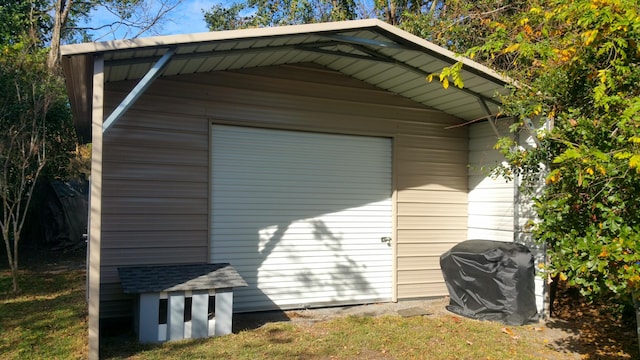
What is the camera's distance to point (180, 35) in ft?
14.8

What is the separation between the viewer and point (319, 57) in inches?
258

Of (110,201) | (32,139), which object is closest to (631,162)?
(110,201)

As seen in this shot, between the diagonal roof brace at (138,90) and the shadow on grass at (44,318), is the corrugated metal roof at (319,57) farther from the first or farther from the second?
the shadow on grass at (44,318)

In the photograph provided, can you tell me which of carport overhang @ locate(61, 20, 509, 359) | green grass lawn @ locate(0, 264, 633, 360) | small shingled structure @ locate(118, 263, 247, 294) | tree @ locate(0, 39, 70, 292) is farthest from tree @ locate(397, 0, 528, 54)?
tree @ locate(0, 39, 70, 292)

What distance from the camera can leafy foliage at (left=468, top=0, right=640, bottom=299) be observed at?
341cm

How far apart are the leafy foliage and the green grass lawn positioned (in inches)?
57.1

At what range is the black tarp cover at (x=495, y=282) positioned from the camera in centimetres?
584

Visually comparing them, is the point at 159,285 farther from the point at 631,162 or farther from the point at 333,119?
the point at 631,162

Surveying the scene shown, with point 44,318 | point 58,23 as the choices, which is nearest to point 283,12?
point 58,23

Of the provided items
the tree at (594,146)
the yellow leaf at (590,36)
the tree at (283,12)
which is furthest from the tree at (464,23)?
the yellow leaf at (590,36)

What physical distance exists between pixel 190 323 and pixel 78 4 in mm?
15462

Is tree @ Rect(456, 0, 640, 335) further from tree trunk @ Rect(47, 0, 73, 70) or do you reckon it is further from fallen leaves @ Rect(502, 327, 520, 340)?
tree trunk @ Rect(47, 0, 73, 70)

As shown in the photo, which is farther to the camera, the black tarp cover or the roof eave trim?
the black tarp cover

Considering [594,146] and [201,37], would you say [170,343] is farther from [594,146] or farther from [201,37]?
[594,146]
